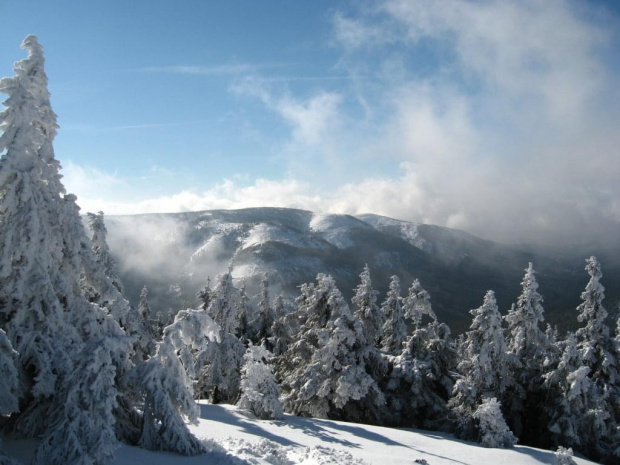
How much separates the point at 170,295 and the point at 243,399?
177018 mm

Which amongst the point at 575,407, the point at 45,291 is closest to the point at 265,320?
the point at 575,407

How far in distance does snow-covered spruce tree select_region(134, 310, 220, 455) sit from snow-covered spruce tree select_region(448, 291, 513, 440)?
67.8ft

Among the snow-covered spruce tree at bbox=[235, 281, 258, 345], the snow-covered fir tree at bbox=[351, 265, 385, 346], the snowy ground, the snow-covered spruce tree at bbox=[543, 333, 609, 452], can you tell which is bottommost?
the snowy ground

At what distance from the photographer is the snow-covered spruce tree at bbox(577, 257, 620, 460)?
2792 cm

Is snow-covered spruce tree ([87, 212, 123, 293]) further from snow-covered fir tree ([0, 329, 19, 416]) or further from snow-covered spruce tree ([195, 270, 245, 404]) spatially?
snow-covered fir tree ([0, 329, 19, 416])

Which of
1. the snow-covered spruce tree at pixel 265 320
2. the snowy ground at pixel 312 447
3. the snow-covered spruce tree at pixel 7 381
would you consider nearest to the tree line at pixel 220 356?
the snow-covered spruce tree at pixel 7 381

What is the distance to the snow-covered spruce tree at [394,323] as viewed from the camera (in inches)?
1439

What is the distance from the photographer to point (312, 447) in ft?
54.1

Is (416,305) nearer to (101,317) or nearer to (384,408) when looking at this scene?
(384,408)

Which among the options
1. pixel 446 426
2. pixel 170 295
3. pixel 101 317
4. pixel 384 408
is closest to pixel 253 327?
pixel 384 408

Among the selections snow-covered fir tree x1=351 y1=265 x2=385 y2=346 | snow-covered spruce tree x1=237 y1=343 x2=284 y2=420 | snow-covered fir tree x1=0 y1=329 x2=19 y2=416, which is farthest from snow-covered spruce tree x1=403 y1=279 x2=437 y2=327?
snow-covered fir tree x1=0 y1=329 x2=19 y2=416

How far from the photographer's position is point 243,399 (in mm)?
24203

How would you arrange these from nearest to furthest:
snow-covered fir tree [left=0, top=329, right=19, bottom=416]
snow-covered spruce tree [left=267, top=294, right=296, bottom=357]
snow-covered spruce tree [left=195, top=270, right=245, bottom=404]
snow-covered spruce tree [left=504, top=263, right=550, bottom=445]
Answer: snow-covered fir tree [left=0, top=329, right=19, bottom=416] < snow-covered spruce tree [left=504, top=263, right=550, bottom=445] < snow-covered spruce tree [left=195, top=270, right=245, bottom=404] < snow-covered spruce tree [left=267, top=294, right=296, bottom=357]

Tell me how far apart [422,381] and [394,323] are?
5604 mm
